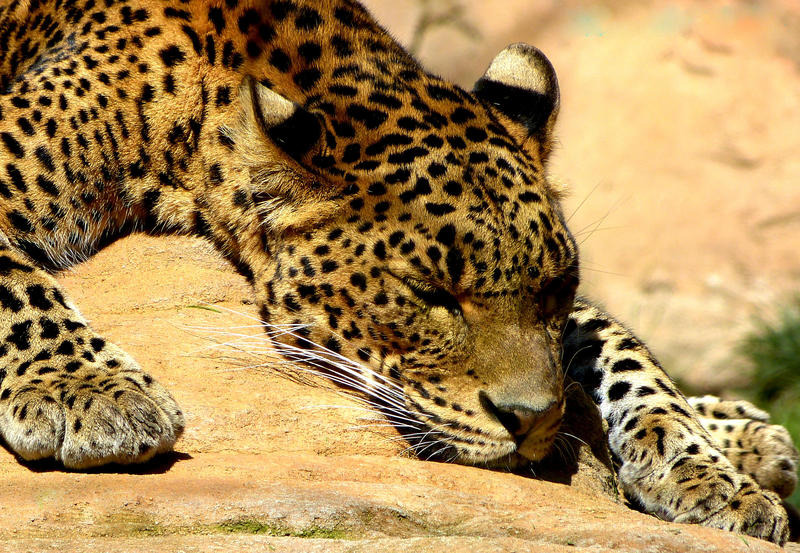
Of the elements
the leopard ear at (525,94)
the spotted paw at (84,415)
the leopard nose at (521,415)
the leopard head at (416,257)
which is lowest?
the spotted paw at (84,415)

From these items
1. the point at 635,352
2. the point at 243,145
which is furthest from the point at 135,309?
the point at 635,352

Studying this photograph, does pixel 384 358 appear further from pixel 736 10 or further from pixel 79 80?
pixel 736 10

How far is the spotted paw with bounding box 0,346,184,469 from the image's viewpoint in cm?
470

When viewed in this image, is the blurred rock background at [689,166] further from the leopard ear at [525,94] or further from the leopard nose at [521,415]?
the leopard nose at [521,415]

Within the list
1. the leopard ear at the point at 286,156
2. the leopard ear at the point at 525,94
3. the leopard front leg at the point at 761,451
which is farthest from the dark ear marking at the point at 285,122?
the leopard front leg at the point at 761,451

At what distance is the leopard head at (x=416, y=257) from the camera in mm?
5484

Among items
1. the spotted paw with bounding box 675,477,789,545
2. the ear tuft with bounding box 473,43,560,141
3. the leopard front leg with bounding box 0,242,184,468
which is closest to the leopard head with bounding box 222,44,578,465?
the ear tuft with bounding box 473,43,560,141

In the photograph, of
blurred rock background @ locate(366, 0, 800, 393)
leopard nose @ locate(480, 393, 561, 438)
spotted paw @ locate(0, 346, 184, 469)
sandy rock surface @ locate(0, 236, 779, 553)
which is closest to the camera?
sandy rock surface @ locate(0, 236, 779, 553)

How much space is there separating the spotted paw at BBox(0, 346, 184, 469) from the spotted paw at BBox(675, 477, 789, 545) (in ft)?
9.04

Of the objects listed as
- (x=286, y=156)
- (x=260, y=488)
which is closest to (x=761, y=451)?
(x=286, y=156)

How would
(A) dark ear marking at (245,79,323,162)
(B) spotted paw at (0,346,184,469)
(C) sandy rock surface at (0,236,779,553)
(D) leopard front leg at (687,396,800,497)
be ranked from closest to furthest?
(C) sandy rock surface at (0,236,779,553) → (B) spotted paw at (0,346,184,469) → (A) dark ear marking at (245,79,323,162) → (D) leopard front leg at (687,396,800,497)

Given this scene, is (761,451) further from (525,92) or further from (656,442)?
(525,92)

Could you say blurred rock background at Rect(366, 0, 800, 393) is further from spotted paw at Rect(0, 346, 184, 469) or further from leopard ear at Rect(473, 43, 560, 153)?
spotted paw at Rect(0, 346, 184, 469)

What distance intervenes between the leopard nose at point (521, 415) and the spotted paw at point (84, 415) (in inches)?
61.0
